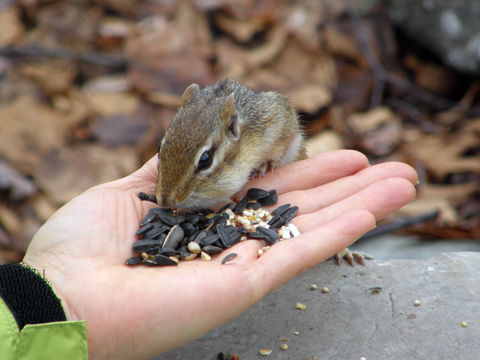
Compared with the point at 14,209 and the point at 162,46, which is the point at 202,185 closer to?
the point at 14,209

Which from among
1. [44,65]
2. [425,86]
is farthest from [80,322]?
[425,86]

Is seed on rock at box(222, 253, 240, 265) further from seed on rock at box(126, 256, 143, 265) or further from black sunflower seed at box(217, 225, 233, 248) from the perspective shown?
seed on rock at box(126, 256, 143, 265)

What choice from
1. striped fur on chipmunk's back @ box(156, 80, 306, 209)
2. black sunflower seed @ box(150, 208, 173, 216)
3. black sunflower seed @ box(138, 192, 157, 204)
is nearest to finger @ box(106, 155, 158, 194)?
black sunflower seed @ box(138, 192, 157, 204)

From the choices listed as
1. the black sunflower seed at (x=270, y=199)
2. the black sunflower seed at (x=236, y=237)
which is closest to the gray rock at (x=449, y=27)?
the black sunflower seed at (x=270, y=199)

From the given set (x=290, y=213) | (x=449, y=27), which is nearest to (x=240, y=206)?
A: (x=290, y=213)

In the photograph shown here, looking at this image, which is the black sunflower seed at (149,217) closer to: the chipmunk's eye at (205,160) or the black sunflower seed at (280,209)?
the chipmunk's eye at (205,160)

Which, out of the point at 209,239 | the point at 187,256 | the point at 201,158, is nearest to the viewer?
the point at 187,256

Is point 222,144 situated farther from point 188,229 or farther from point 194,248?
point 194,248

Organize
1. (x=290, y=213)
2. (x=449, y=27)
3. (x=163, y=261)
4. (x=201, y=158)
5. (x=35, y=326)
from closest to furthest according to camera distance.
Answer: (x=35, y=326)
(x=163, y=261)
(x=201, y=158)
(x=290, y=213)
(x=449, y=27)
